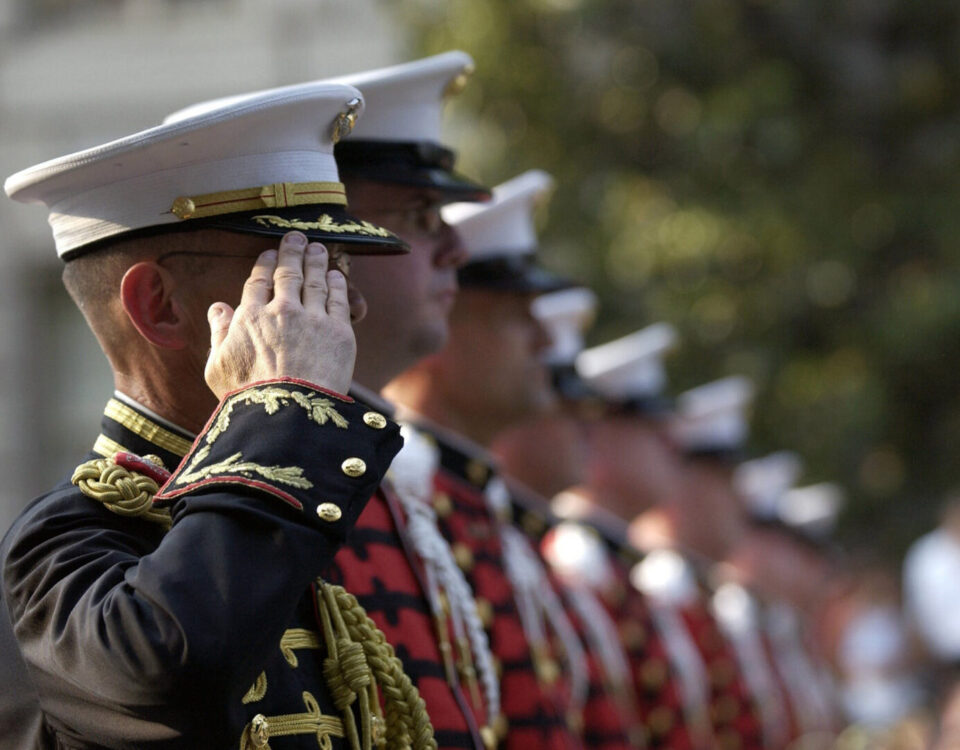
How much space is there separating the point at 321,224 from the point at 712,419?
627 centimetres

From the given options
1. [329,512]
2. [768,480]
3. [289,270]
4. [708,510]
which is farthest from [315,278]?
[768,480]

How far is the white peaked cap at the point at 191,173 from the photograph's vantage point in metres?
2.40

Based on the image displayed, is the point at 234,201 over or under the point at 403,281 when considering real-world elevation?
under

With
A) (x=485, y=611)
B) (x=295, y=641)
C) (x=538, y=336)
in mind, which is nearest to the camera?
(x=295, y=641)

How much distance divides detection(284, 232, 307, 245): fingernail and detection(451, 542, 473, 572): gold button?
1534 mm

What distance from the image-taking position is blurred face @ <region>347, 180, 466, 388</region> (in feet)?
10.7

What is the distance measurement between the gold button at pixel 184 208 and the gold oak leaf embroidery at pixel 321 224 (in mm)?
94

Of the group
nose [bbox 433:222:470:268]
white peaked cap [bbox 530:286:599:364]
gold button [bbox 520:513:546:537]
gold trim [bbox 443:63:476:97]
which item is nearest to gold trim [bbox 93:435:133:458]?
nose [bbox 433:222:470:268]

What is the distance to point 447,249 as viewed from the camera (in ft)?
11.2

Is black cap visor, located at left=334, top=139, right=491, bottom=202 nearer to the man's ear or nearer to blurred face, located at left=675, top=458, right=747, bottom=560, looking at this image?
the man's ear

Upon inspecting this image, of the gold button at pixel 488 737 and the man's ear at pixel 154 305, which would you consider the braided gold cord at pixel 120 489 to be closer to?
the man's ear at pixel 154 305

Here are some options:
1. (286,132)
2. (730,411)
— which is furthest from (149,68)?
(286,132)

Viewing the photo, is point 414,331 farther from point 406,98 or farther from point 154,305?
point 154,305

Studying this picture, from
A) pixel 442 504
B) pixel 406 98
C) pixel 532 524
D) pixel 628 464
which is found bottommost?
pixel 442 504
